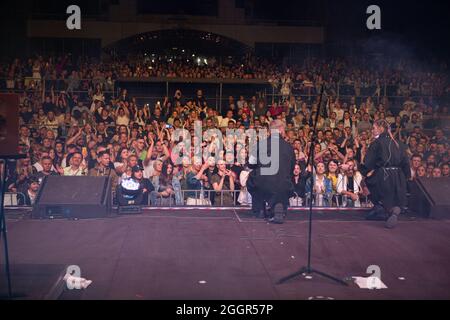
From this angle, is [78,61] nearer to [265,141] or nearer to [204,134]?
[204,134]

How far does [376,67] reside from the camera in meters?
17.5

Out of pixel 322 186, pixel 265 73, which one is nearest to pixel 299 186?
pixel 322 186

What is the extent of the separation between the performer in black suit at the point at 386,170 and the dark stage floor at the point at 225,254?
368 millimetres

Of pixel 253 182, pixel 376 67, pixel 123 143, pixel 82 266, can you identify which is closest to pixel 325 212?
pixel 253 182

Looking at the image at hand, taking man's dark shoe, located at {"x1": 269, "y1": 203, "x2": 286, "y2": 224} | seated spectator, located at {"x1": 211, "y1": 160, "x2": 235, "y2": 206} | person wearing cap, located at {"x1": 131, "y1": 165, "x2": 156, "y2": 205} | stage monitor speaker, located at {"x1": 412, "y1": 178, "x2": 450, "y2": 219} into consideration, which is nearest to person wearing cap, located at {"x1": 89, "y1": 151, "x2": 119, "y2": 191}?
person wearing cap, located at {"x1": 131, "y1": 165, "x2": 156, "y2": 205}

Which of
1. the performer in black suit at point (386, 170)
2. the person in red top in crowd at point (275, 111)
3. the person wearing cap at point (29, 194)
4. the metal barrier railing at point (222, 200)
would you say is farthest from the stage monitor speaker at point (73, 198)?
the person in red top in crowd at point (275, 111)

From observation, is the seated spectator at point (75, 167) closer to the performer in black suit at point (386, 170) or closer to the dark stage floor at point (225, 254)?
the dark stage floor at point (225, 254)

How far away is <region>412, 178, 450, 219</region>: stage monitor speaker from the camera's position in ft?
25.4

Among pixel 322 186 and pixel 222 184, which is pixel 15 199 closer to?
pixel 222 184

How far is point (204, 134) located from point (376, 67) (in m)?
9.57

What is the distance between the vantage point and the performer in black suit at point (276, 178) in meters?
7.35

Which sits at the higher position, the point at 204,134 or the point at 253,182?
the point at 204,134

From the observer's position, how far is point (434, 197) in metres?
7.80

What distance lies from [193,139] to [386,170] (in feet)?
13.2
